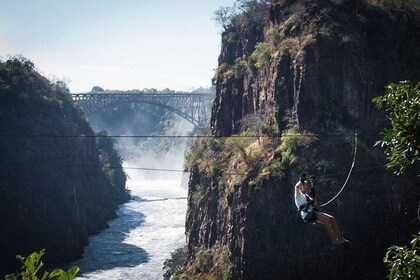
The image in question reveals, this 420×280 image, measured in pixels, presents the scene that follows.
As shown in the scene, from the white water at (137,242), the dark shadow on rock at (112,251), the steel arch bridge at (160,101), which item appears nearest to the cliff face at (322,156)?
the white water at (137,242)

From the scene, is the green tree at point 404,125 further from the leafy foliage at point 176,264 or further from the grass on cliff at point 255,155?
the leafy foliage at point 176,264

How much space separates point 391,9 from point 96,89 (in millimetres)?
165380

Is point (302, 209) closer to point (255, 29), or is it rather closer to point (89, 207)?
point (255, 29)

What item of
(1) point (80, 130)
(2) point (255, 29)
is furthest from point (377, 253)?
(1) point (80, 130)

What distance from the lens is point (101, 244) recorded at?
182ft

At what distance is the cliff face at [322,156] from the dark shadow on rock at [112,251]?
552 inches

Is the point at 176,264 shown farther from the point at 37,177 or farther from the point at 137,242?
the point at 37,177

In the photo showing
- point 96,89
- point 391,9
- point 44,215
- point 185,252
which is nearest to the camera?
point 391,9

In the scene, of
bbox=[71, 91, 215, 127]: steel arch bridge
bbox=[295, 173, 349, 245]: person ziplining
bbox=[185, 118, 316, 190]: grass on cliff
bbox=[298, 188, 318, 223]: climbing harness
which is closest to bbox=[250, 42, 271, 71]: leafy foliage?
bbox=[185, 118, 316, 190]: grass on cliff

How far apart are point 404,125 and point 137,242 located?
162ft

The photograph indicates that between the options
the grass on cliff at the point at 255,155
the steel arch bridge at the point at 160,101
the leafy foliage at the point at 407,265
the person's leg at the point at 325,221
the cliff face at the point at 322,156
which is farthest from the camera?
the steel arch bridge at the point at 160,101

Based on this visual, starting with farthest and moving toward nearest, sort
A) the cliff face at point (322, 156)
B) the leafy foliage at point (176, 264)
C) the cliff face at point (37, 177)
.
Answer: the cliff face at point (37, 177) → the leafy foliage at point (176, 264) → the cliff face at point (322, 156)

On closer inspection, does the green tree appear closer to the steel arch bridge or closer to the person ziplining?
the person ziplining

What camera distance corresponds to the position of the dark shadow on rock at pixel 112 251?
45.9 metres
